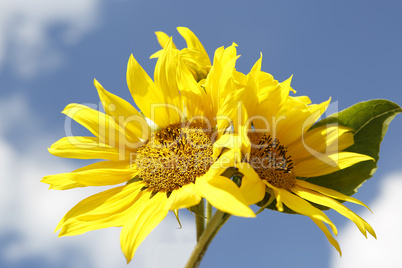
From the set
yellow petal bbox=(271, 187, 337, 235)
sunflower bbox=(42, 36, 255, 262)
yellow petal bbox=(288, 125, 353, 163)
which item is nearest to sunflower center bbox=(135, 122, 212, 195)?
sunflower bbox=(42, 36, 255, 262)

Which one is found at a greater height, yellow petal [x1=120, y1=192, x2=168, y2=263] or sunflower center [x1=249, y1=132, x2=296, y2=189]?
sunflower center [x1=249, y1=132, x2=296, y2=189]

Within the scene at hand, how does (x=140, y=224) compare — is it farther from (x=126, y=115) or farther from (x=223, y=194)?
(x=126, y=115)

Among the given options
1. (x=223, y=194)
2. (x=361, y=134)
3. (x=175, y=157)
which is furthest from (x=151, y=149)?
(x=361, y=134)

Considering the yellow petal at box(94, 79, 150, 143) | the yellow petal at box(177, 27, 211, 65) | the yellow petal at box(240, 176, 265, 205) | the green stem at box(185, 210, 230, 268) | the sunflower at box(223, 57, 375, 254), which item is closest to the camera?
the yellow petal at box(240, 176, 265, 205)

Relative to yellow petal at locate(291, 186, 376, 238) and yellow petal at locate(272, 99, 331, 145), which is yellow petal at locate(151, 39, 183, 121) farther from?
yellow petal at locate(291, 186, 376, 238)

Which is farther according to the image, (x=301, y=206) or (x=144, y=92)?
(x=144, y=92)

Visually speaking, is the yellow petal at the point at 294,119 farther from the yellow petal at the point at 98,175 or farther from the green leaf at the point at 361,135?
the yellow petal at the point at 98,175

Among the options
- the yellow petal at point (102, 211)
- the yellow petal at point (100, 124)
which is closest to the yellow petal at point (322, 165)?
the yellow petal at point (102, 211)
